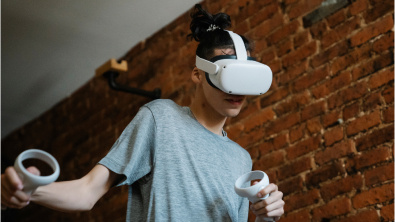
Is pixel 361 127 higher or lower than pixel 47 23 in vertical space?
lower

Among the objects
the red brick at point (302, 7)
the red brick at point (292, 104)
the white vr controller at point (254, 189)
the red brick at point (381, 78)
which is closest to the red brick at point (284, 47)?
the red brick at point (302, 7)

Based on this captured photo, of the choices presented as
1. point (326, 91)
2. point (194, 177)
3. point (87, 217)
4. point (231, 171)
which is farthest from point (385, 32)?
point (87, 217)

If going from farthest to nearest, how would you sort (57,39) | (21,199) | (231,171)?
1. (57,39)
2. (231,171)
3. (21,199)

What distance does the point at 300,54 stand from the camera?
231 cm

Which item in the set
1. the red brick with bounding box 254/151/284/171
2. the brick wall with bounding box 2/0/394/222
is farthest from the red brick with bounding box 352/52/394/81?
the red brick with bounding box 254/151/284/171

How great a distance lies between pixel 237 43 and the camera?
4.68 feet

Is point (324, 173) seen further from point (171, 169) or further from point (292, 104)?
point (171, 169)

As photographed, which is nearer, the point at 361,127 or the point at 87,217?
the point at 361,127

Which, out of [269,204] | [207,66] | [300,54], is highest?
[300,54]

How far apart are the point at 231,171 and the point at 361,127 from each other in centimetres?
80

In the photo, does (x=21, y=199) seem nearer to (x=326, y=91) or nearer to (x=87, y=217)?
(x=326, y=91)

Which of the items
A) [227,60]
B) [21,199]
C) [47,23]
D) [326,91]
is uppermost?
[47,23]

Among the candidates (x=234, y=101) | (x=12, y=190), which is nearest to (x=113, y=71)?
(x=234, y=101)

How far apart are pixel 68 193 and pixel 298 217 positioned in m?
1.23
